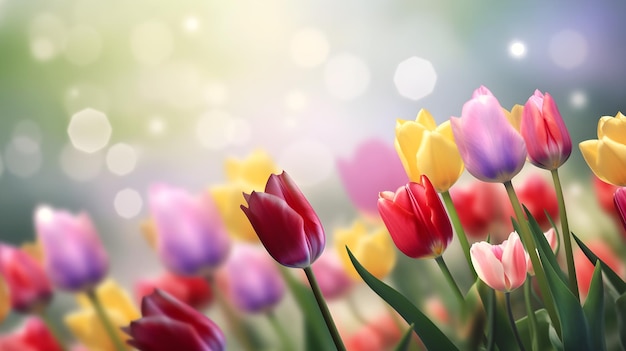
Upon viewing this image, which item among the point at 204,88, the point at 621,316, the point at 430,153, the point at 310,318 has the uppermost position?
the point at 204,88

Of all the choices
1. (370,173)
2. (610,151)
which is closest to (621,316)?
(610,151)

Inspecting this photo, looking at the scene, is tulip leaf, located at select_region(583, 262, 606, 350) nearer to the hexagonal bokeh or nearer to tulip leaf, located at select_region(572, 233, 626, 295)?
tulip leaf, located at select_region(572, 233, 626, 295)

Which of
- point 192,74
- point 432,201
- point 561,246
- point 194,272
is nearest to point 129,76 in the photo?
point 192,74

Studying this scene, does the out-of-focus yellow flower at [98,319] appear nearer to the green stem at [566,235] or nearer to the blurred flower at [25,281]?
the blurred flower at [25,281]

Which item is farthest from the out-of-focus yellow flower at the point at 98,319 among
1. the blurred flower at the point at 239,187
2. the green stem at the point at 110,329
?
the blurred flower at the point at 239,187

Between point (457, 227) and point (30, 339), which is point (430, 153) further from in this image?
point (30, 339)

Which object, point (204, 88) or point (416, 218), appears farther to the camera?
point (204, 88)
